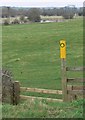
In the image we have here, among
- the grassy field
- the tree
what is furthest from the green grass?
the tree

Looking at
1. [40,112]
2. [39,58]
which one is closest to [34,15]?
[39,58]

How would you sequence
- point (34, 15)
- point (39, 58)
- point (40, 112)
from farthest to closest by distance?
point (34, 15) → point (39, 58) → point (40, 112)

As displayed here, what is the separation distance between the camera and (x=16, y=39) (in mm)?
35594

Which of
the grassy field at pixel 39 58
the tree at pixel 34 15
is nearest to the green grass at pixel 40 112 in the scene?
the grassy field at pixel 39 58

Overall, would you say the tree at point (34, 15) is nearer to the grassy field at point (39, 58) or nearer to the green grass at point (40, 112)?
the grassy field at point (39, 58)

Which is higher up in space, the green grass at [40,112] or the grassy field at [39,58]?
the green grass at [40,112]

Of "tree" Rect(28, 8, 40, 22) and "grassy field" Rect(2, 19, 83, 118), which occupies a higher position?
"tree" Rect(28, 8, 40, 22)

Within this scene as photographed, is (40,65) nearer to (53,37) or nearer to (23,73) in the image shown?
(23,73)

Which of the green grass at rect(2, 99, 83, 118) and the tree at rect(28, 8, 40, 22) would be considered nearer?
the green grass at rect(2, 99, 83, 118)

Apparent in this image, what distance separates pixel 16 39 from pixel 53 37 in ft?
9.81

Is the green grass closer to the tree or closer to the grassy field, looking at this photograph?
the grassy field

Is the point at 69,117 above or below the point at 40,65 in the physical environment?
above

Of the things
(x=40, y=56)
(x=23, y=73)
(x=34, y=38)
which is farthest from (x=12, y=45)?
(x=23, y=73)

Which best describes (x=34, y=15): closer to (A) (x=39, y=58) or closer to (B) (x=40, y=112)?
(A) (x=39, y=58)
